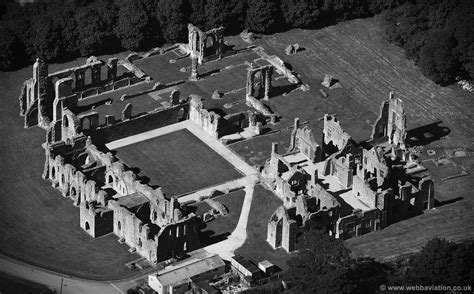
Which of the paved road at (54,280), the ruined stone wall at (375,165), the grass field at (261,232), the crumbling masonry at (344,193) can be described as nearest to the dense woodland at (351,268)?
the grass field at (261,232)

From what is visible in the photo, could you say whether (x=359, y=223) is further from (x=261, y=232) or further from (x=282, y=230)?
(x=261, y=232)

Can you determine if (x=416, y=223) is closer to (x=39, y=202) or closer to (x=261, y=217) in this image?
(x=261, y=217)

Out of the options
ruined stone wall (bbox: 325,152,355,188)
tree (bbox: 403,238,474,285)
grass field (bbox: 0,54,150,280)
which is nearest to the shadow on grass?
ruined stone wall (bbox: 325,152,355,188)

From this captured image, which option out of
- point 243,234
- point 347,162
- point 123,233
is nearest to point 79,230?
point 123,233

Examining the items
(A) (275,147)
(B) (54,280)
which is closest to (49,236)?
(B) (54,280)

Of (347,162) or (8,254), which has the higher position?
(347,162)

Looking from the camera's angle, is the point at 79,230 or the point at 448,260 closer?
the point at 448,260
